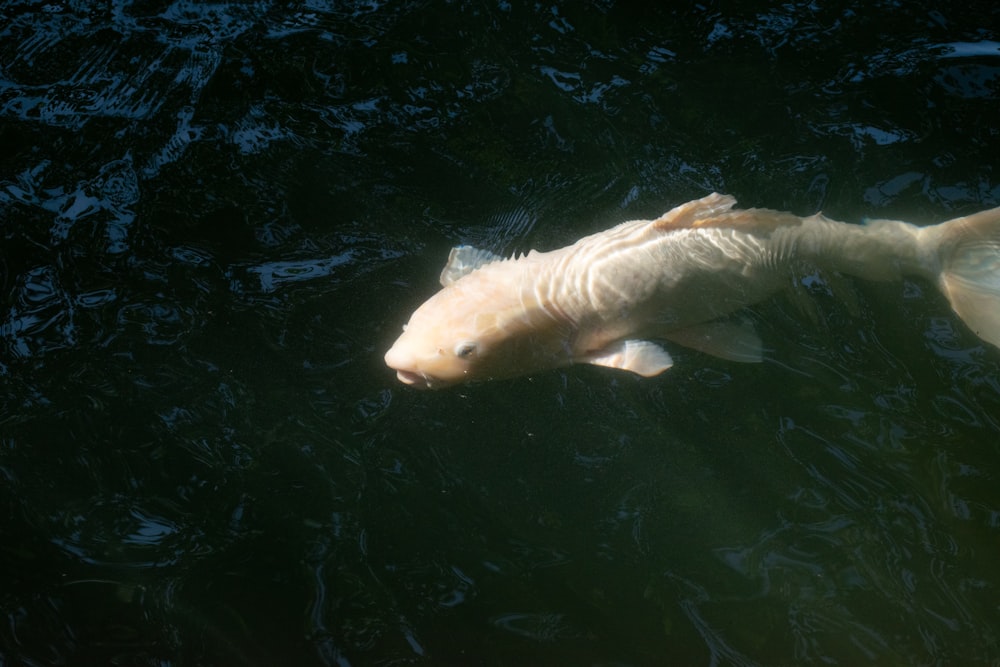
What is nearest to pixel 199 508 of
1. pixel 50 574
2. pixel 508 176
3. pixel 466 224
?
pixel 50 574

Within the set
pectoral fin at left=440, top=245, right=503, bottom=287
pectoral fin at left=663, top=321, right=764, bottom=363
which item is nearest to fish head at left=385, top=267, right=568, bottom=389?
pectoral fin at left=440, top=245, right=503, bottom=287

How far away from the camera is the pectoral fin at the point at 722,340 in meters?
4.12

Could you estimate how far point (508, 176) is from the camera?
4902 millimetres

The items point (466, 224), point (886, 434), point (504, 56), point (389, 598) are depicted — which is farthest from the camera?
point (504, 56)

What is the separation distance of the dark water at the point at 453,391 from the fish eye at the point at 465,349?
490 mm

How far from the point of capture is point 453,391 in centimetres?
434

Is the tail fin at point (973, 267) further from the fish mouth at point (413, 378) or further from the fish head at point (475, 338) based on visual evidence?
the fish mouth at point (413, 378)

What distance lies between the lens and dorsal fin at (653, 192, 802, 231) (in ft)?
13.0

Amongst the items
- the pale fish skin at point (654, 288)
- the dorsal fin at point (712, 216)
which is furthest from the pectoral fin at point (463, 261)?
the dorsal fin at point (712, 216)

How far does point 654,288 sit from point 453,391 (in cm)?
118

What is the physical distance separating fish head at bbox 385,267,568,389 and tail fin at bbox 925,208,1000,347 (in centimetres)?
215

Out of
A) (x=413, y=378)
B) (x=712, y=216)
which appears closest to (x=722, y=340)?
(x=712, y=216)

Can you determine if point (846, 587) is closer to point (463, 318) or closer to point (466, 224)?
point (463, 318)

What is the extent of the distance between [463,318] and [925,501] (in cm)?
248
